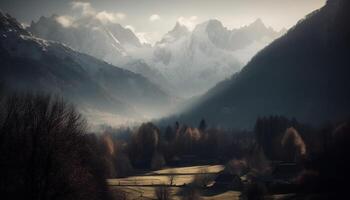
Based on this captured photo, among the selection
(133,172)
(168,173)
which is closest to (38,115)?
(168,173)

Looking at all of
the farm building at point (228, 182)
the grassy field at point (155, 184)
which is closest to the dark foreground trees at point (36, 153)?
the grassy field at point (155, 184)

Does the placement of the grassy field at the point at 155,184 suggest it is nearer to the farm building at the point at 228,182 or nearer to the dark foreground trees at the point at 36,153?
the farm building at the point at 228,182

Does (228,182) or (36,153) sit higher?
(36,153)

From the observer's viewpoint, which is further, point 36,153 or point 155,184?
point 155,184

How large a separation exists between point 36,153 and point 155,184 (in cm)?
7171

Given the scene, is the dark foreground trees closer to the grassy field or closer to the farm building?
the grassy field

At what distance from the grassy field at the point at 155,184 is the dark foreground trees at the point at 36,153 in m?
40.8

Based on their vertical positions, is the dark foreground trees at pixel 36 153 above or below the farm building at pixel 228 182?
above

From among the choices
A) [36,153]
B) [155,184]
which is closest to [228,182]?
[155,184]

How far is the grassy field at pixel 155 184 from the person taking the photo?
113 meters

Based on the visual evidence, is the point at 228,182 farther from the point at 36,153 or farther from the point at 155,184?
the point at 36,153

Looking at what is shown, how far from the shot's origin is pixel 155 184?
131625 millimetres

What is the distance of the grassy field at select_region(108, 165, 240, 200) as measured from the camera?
112981 millimetres

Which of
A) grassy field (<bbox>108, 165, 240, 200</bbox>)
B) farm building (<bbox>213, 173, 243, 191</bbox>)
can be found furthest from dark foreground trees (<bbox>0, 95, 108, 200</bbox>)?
farm building (<bbox>213, 173, 243, 191</bbox>)
